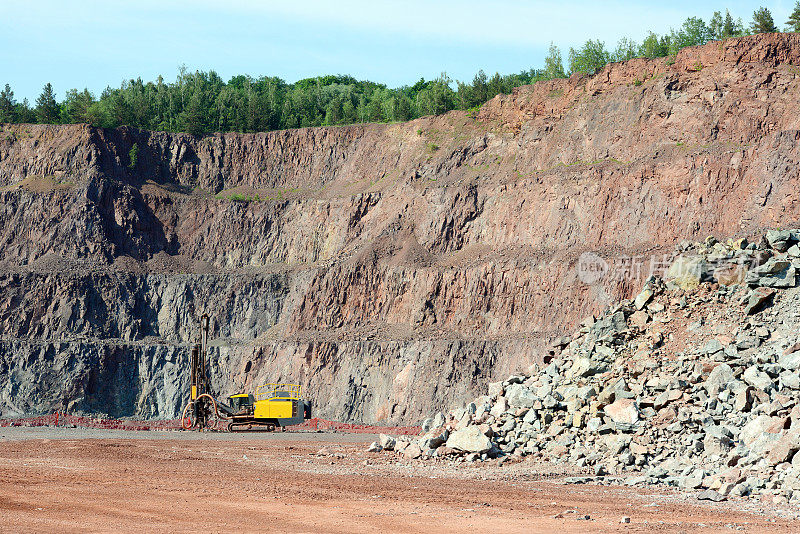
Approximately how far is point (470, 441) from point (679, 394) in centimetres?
566

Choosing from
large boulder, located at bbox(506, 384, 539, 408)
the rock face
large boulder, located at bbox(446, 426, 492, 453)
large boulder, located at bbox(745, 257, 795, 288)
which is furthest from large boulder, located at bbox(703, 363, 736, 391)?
the rock face

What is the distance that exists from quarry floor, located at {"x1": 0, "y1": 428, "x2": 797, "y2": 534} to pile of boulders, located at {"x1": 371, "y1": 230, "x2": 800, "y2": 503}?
3.32 feet

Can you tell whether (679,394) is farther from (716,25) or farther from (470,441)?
(716,25)

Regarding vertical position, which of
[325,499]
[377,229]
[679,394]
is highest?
[377,229]

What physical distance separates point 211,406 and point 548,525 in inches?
1114

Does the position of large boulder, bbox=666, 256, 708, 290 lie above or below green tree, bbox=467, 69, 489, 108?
below

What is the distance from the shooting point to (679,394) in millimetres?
22203

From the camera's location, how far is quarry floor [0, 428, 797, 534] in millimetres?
14297

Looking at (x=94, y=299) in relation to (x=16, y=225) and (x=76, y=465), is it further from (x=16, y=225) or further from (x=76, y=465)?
(x=76, y=465)

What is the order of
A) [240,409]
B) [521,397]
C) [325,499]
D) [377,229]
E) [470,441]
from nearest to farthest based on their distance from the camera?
[325,499] < [470,441] < [521,397] < [240,409] < [377,229]

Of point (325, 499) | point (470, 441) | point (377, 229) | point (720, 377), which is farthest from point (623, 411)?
point (377, 229)

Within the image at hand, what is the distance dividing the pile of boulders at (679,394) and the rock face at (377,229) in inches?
763

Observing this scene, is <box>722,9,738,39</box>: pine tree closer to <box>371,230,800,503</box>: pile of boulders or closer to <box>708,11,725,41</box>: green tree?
<box>708,11,725,41</box>: green tree

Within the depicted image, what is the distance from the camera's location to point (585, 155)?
56000 mm
